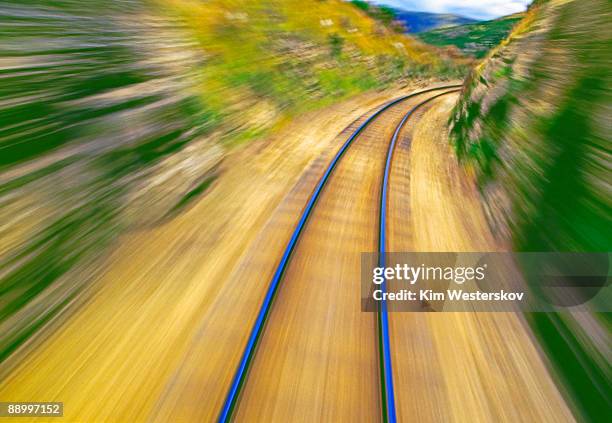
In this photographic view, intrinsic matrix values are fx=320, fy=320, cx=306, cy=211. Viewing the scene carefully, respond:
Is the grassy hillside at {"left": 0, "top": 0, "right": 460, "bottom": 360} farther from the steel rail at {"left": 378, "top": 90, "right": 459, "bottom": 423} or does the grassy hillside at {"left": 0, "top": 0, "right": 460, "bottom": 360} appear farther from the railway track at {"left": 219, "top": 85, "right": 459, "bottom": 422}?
the steel rail at {"left": 378, "top": 90, "right": 459, "bottom": 423}

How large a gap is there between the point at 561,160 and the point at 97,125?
786cm

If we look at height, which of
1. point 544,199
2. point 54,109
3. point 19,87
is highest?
point 19,87

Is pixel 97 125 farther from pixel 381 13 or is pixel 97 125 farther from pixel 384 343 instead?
pixel 381 13

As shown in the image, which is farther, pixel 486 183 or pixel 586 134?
pixel 486 183

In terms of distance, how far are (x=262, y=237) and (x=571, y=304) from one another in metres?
4.66

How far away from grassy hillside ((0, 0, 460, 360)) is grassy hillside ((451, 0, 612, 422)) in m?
6.31

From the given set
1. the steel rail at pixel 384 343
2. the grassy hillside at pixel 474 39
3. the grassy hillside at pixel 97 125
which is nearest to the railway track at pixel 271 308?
the steel rail at pixel 384 343

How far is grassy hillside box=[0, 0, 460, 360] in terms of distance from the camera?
4102 millimetres

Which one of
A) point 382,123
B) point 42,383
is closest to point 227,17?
point 382,123

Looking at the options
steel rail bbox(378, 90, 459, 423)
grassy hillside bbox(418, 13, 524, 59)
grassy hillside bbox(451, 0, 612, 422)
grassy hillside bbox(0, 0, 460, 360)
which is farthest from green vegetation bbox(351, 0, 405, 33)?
steel rail bbox(378, 90, 459, 423)

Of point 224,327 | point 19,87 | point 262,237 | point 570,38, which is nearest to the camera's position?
point 224,327

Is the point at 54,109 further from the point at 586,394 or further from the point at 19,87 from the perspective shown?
the point at 586,394

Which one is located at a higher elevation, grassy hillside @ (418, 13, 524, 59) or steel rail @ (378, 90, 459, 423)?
grassy hillside @ (418, 13, 524, 59)

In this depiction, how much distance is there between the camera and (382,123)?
13773 millimetres
